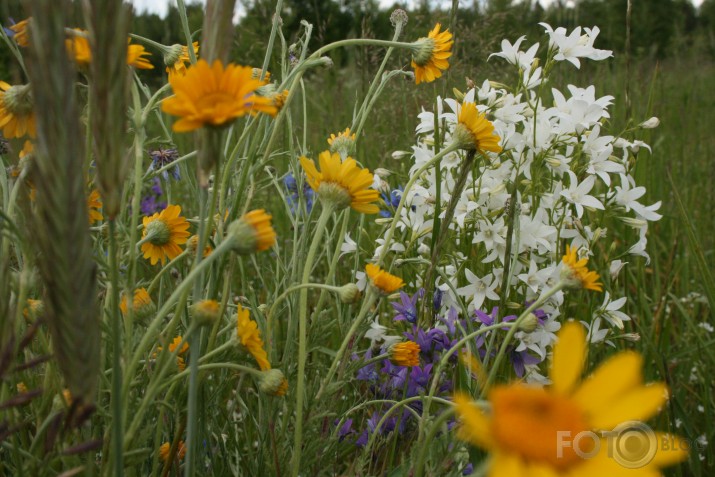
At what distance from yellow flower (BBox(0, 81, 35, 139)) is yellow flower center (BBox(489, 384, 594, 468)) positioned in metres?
0.67

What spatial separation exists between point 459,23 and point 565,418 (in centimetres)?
207

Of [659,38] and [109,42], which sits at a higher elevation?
[659,38]

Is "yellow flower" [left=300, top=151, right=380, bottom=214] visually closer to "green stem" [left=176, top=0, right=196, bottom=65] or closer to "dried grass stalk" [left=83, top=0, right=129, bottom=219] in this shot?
"green stem" [left=176, top=0, right=196, bottom=65]

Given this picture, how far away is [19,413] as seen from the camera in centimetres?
86

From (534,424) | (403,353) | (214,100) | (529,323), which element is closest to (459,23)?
(403,353)

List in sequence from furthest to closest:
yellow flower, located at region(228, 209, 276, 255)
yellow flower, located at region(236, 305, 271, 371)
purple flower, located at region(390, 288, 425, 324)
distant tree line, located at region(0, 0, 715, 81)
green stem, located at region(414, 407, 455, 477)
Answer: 1. distant tree line, located at region(0, 0, 715, 81)
2. purple flower, located at region(390, 288, 425, 324)
3. yellow flower, located at region(236, 305, 271, 371)
4. yellow flower, located at region(228, 209, 276, 255)
5. green stem, located at region(414, 407, 455, 477)

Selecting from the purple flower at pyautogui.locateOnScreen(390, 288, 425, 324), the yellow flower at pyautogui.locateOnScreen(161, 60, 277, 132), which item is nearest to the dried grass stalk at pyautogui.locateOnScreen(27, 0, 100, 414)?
the yellow flower at pyautogui.locateOnScreen(161, 60, 277, 132)

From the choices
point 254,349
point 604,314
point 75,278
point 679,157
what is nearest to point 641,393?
point 75,278

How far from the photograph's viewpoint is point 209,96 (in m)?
0.60

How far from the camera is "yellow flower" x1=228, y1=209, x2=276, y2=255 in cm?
66

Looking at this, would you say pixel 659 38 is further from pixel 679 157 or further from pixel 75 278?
pixel 75 278

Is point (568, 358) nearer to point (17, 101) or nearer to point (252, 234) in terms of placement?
point (252, 234)

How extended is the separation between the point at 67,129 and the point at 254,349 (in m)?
0.40

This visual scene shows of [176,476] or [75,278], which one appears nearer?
[75,278]
